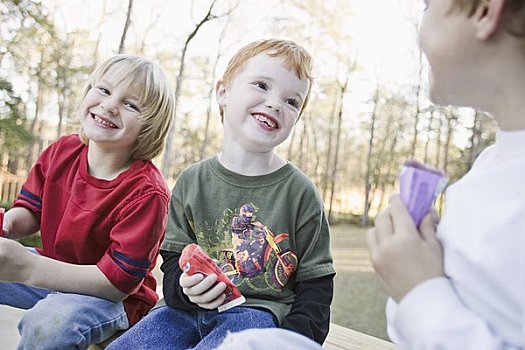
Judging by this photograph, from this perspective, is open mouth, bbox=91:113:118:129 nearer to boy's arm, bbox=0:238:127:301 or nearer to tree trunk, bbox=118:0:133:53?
boy's arm, bbox=0:238:127:301

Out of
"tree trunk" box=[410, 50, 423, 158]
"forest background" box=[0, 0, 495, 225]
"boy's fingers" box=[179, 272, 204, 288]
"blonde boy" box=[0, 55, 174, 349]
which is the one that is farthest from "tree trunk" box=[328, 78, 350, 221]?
"boy's fingers" box=[179, 272, 204, 288]

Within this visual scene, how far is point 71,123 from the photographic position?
3516 mm

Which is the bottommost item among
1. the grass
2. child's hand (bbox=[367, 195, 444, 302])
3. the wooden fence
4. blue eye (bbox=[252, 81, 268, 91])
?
the grass

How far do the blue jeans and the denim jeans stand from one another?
0.10 meters

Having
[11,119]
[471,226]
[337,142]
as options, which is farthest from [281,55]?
[11,119]

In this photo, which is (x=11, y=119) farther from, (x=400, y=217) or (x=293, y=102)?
(x=400, y=217)

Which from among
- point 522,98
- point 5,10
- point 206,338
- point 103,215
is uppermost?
point 5,10

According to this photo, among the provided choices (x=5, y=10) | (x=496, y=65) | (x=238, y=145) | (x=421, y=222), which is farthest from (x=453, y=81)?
(x=5, y=10)

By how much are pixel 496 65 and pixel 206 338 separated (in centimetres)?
68

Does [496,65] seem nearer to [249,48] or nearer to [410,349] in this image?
[410,349]

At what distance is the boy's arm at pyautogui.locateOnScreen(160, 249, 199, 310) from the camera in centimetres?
114

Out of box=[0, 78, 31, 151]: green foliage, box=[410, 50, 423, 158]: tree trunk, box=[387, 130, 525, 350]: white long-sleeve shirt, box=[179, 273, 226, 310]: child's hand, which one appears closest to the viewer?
box=[387, 130, 525, 350]: white long-sleeve shirt

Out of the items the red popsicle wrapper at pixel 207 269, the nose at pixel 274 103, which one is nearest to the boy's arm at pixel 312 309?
the red popsicle wrapper at pixel 207 269

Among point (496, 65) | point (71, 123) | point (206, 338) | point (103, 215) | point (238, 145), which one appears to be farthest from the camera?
point (71, 123)
